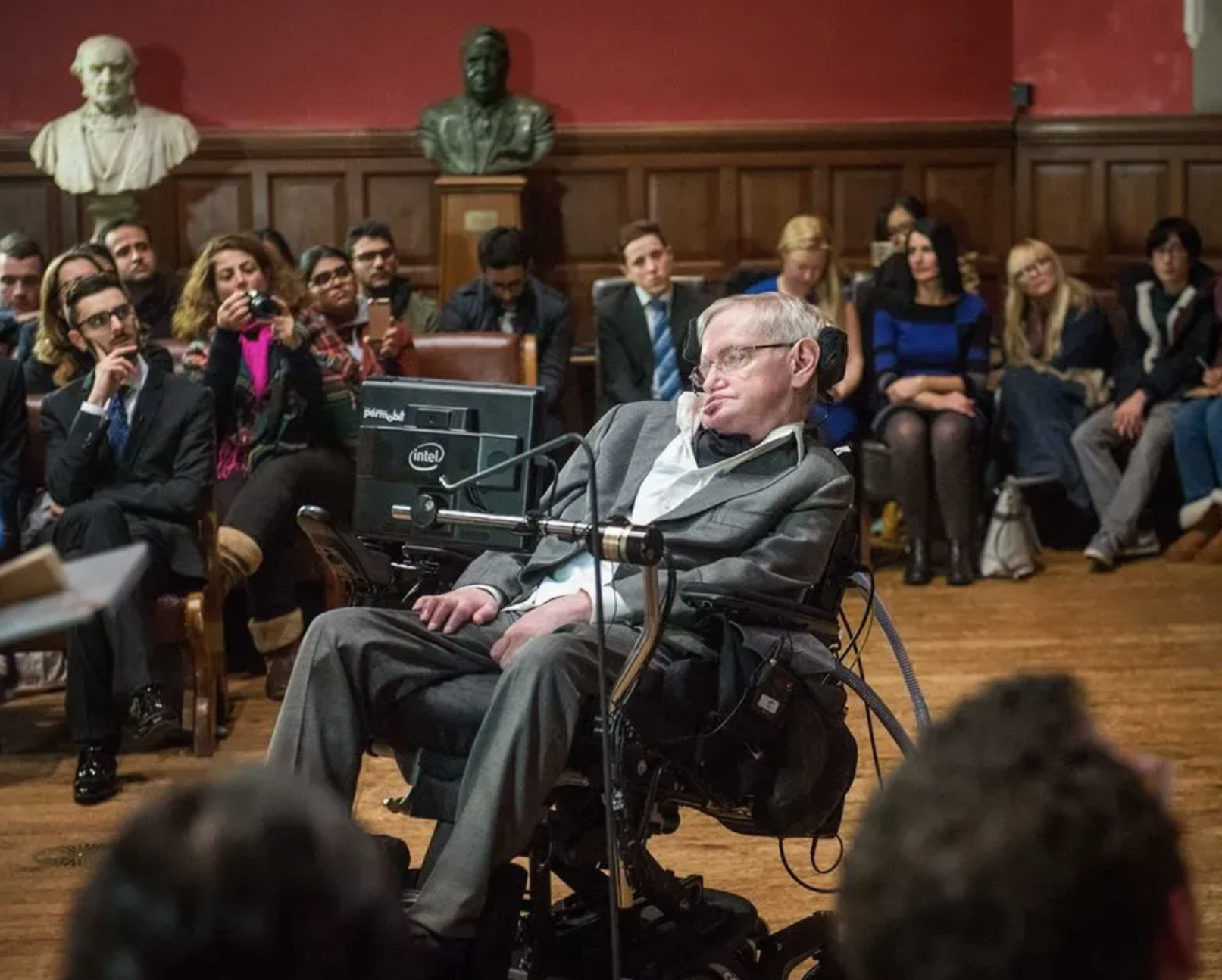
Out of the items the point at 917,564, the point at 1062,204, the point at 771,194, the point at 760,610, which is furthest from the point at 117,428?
the point at 1062,204

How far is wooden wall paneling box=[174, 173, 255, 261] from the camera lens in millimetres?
8273

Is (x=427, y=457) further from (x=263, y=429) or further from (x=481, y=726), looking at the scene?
(x=263, y=429)

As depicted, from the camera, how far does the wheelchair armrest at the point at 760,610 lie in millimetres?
2836

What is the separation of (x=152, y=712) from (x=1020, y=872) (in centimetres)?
356

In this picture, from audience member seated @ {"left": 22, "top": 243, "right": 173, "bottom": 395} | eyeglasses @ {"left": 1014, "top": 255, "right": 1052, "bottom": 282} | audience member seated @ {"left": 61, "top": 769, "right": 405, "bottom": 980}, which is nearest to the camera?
audience member seated @ {"left": 61, "top": 769, "right": 405, "bottom": 980}

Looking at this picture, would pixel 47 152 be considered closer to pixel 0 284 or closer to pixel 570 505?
pixel 0 284

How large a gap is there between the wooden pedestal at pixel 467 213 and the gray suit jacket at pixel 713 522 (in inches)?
180

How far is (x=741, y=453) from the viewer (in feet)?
10.4

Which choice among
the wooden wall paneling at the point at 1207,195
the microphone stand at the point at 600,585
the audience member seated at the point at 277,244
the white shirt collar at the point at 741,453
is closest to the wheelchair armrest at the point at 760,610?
the microphone stand at the point at 600,585

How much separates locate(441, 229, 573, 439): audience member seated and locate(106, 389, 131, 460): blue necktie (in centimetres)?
205

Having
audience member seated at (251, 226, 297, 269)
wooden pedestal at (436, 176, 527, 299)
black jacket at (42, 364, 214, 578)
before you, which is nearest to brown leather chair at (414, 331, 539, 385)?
audience member seated at (251, 226, 297, 269)

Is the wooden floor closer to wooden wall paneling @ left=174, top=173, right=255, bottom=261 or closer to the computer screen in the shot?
the computer screen

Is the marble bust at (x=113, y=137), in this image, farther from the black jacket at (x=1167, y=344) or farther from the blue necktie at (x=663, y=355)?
the black jacket at (x=1167, y=344)

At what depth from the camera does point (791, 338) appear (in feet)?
10.5
